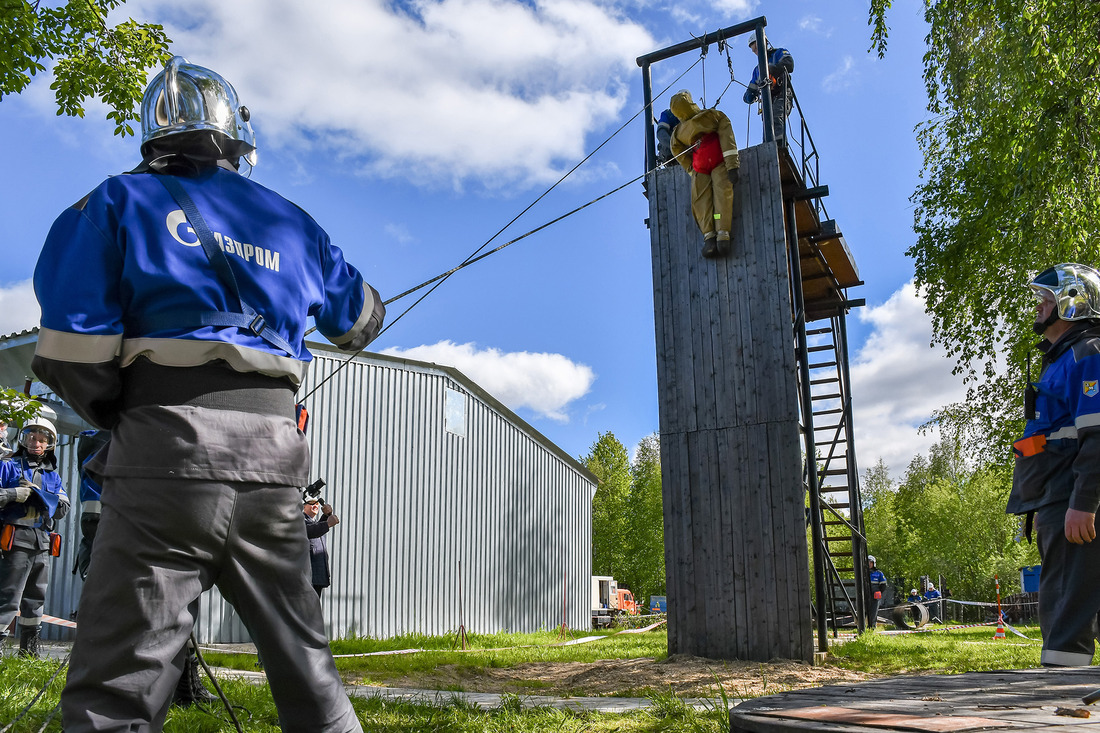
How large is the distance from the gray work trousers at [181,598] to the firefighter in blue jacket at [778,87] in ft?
26.5

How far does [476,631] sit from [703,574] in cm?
923

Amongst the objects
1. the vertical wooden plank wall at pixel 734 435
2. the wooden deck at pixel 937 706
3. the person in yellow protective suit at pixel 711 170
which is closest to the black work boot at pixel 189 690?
the wooden deck at pixel 937 706

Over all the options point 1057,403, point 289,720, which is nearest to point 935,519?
→ point 1057,403

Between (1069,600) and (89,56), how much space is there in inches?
318

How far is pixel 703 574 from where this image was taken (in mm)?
7641

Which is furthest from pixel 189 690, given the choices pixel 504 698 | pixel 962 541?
pixel 962 541

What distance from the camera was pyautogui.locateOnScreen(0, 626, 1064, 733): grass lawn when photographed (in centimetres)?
368

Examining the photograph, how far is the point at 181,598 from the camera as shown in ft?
6.42

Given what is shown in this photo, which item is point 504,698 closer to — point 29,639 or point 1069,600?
point 1069,600

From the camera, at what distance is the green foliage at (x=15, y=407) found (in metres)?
4.95

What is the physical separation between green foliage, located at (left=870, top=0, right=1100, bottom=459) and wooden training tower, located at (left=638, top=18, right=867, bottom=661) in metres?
2.07

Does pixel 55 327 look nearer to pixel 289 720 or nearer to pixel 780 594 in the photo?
pixel 289 720

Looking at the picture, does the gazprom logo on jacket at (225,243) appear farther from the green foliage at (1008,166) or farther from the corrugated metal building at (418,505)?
the corrugated metal building at (418,505)

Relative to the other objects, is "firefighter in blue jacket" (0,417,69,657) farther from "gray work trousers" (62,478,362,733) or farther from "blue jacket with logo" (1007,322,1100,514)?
"blue jacket with logo" (1007,322,1100,514)
